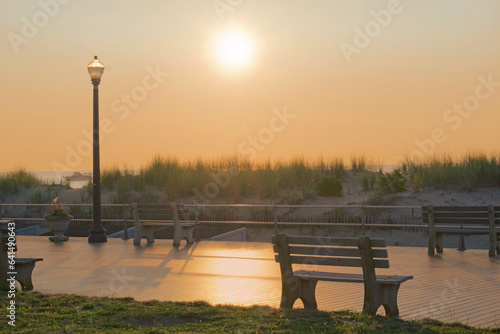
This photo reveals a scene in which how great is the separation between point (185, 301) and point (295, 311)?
1.63 m

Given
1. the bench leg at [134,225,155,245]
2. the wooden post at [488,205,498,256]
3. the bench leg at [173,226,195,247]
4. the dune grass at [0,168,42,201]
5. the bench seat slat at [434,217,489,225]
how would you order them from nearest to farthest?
the wooden post at [488,205,498,256]
the bench seat slat at [434,217,489,225]
the bench leg at [173,226,195,247]
the bench leg at [134,225,155,245]
the dune grass at [0,168,42,201]

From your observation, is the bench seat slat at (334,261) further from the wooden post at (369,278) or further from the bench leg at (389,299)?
the bench leg at (389,299)

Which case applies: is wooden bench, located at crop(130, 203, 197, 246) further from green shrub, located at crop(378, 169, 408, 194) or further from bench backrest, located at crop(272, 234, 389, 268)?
green shrub, located at crop(378, 169, 408, 194)

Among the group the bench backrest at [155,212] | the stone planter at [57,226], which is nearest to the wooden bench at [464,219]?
the bench backrest at [155,212]

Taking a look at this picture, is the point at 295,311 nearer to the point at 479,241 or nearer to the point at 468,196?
the point at 479,241

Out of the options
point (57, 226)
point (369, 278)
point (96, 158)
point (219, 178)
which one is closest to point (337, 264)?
point (369, 278)

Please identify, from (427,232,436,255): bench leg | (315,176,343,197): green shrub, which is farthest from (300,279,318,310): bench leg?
(315,176,343,197): green shrub

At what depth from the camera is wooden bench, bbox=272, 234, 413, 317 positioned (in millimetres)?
7680

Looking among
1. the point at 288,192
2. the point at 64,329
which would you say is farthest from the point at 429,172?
the point at 64,329

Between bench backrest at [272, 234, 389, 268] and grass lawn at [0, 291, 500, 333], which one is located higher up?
bench backrest at [272, 234, 389, 268]

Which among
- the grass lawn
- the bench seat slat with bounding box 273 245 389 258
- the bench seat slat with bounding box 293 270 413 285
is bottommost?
the grass lawn

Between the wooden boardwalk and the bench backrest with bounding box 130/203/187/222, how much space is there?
82 cm

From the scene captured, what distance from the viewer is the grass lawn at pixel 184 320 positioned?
6.91 metres

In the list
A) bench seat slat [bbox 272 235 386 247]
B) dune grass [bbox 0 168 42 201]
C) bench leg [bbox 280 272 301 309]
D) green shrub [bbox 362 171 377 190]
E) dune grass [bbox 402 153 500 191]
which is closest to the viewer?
bench seat slat [bbox 272 235 386 247]
